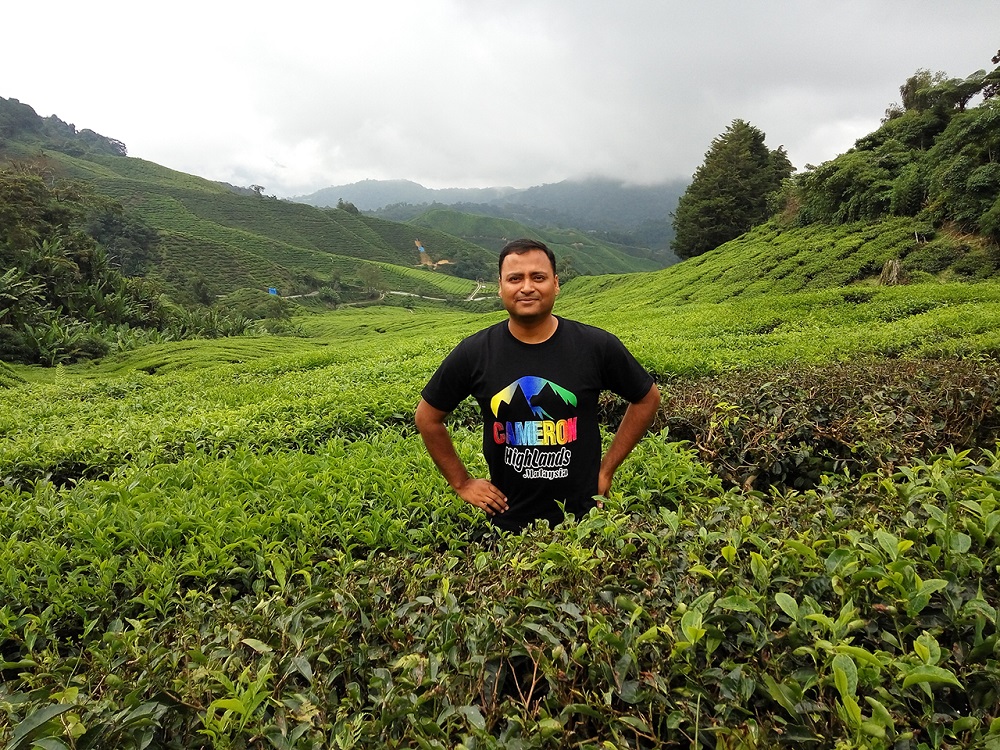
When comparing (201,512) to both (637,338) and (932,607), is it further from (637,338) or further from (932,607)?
(637,338)

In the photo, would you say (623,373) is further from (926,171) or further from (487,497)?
(926,171)

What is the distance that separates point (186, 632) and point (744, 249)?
2884cm

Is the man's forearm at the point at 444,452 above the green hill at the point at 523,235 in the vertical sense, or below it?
below

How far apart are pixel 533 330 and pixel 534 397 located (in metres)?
0.34

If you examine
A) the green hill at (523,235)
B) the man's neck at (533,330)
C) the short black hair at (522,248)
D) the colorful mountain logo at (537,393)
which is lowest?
the colorful mountain logo at (537,393)

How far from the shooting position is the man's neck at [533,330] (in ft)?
8.70

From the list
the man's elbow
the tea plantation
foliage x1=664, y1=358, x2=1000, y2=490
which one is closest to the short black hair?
the man's elbow

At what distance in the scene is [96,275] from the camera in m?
28.5

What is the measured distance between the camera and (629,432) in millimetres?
2873

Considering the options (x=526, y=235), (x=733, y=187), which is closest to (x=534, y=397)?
(x=733, y=187)

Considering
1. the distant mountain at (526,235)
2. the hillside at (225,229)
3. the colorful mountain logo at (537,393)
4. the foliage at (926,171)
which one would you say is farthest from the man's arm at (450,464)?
the distant mountain at (526,235)

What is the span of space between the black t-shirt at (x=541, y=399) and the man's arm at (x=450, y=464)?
6 centimetres

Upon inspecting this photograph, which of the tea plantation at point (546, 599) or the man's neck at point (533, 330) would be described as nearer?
the tea plantation at point (546, 599)

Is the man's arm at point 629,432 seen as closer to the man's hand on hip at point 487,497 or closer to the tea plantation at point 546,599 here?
the tea plantation at point 546,599
